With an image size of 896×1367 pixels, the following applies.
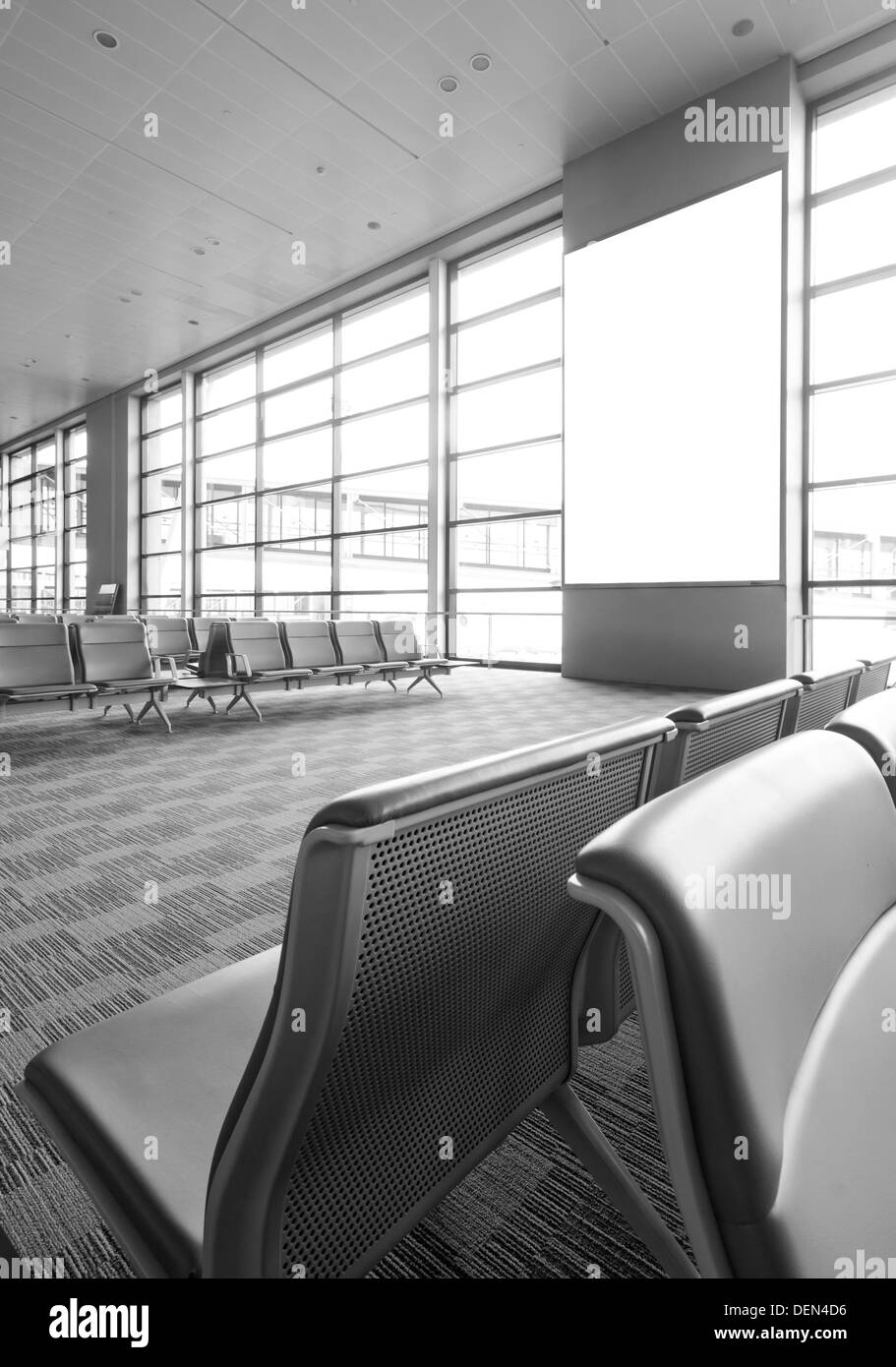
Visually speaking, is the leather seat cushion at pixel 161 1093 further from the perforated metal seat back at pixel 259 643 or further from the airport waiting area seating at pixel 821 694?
the perforated metal seat back at pixel 259 643

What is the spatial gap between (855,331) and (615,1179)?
27.5 feet

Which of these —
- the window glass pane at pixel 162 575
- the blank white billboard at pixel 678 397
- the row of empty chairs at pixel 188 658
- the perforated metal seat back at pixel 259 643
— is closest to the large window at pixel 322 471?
the window glass pane at pixel 162 575

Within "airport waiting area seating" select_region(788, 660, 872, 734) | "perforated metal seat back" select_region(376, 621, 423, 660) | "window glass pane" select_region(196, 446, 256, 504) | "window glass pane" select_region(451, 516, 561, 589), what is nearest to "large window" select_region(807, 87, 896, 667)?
"window glass pane" select_region(451, 516, 561, 589)

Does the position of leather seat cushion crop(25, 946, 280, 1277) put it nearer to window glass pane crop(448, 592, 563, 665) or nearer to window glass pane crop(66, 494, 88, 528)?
window glass pane crop(448, 592, 563, 665)

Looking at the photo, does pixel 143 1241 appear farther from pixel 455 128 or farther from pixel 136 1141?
pixel 455 128

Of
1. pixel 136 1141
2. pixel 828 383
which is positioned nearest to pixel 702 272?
pixel 828 383

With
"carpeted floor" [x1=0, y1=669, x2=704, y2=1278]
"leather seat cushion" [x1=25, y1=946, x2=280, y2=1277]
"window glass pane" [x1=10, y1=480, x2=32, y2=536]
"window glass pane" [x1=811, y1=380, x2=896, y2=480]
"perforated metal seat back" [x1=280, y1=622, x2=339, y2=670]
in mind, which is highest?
"window glass pane" [x1=10, y1=480, x2=32, y2=536]

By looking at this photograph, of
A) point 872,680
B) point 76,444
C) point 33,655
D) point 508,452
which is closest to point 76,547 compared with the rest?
point 76,444

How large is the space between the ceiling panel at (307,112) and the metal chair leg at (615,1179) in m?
8.27

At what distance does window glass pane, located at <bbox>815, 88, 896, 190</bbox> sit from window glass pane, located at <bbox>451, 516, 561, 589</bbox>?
444 cm

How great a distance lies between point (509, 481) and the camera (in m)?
10.6

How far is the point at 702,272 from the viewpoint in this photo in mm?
8109

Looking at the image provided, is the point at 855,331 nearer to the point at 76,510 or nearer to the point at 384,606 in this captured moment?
the point at 384,606

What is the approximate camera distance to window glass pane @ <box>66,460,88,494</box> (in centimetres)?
→ 1864
